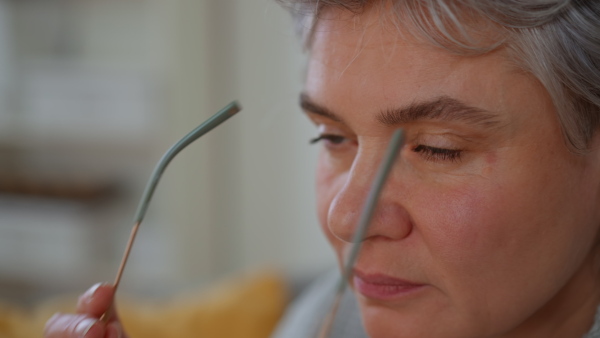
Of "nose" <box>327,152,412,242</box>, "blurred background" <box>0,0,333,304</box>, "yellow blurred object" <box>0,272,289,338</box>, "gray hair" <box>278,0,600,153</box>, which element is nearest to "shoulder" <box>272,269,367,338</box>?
"yellow blurred object" <box>0,272,289,338</box>

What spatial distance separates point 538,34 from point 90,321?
1.62ft

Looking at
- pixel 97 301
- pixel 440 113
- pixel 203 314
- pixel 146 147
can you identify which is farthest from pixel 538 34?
pixel 146 147

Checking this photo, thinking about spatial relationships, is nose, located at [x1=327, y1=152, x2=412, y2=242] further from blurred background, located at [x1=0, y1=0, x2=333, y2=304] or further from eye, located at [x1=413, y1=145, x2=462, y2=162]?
blurred background, located at [x1=0, y1=0, x2=333, y2=304]

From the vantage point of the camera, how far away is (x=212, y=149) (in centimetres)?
226

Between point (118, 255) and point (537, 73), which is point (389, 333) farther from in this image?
point (118, 255)

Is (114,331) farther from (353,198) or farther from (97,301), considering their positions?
(353,198)

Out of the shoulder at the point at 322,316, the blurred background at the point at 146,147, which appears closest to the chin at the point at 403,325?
the shoulder at the point at 322,316

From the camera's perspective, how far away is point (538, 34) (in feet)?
2.26

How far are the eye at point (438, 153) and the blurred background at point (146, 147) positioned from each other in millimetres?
1347

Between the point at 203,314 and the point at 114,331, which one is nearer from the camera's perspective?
the point at 114,331

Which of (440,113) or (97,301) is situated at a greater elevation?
(440,113)

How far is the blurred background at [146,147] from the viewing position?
2195 millimetres

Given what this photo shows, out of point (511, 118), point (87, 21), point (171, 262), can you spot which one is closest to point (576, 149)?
point (511, 118)

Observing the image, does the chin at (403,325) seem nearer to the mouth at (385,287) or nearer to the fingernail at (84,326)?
the mouth at (385,287)
